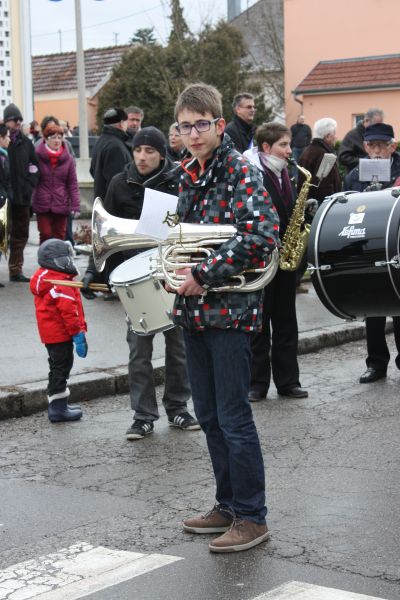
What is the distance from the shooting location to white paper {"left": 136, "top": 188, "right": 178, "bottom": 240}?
5.10 m

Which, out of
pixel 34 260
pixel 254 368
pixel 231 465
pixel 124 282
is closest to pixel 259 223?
pixel 231 465

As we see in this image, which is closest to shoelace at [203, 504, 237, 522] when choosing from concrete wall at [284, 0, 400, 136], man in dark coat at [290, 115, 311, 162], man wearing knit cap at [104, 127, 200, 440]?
man wearing knit cap at [104, 127, 200, 440]

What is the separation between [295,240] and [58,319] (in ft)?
5.85

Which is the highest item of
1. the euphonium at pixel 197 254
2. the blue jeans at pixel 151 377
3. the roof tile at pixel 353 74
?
the roof tile at pixel 353 74

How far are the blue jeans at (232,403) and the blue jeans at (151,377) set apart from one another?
210cm

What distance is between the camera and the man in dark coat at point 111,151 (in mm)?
10961

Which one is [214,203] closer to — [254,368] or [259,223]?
[259,223]

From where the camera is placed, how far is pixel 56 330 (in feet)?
24.5

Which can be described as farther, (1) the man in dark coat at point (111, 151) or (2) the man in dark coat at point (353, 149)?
(2) the man in dark coat at point (353, 149)

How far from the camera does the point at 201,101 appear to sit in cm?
490

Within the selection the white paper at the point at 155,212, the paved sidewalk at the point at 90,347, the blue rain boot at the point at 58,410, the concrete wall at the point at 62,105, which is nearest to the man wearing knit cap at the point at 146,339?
the blue rain boot at the point at 58,410

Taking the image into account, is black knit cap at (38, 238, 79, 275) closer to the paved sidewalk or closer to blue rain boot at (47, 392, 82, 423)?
blue rain boot at (47, 392, 82, 423)

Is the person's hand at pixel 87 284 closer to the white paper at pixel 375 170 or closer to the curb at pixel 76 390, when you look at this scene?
the curb at pixel 76 390

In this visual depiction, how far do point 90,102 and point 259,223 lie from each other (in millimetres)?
45833
